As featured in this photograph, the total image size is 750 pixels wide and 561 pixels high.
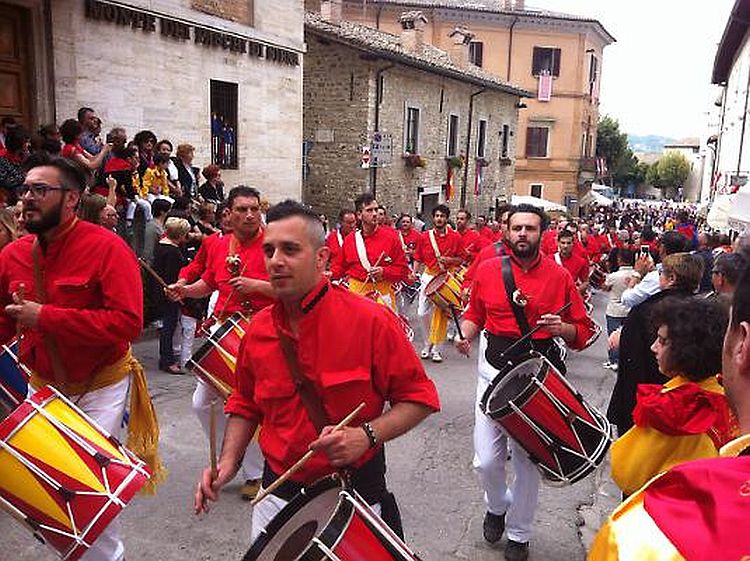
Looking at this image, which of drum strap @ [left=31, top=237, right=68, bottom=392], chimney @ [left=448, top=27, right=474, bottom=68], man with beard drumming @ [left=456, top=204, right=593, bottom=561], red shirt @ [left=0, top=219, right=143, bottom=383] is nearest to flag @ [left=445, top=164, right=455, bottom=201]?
chimney @ [left=448, top=27, right=474, bottom=68]

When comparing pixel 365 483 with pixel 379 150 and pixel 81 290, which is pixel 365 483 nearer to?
pixel 81 290

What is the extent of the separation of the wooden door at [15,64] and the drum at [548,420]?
9.43 meters

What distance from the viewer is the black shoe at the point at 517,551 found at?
4.01 meters

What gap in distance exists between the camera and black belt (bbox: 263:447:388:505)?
2629mm

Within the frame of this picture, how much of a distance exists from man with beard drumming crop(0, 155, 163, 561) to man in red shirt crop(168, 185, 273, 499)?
108 cm

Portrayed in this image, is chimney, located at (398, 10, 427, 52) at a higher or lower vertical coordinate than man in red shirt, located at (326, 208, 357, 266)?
higher

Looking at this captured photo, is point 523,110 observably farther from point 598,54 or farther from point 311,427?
point 311,427

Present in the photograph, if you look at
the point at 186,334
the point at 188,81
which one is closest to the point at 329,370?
the point at 186,334

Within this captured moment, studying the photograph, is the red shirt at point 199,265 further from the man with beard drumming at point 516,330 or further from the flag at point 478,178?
the flag at point 478,178

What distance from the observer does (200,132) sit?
13.3 metres

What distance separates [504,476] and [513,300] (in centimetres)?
107

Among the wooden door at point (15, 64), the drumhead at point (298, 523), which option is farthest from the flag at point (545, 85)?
the drumhead at point (298, 523)

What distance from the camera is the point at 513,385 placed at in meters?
3.84

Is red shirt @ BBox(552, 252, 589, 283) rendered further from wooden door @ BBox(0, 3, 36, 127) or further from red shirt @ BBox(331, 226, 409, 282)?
wooden door @ BBox(0, 3, 36, 127)
